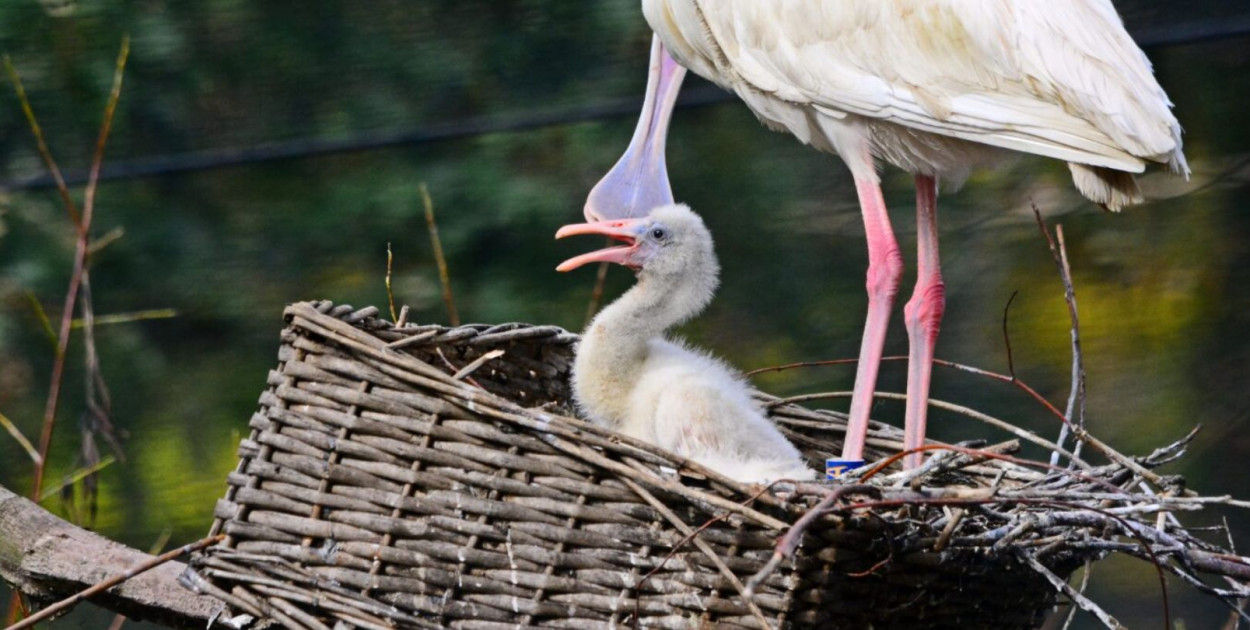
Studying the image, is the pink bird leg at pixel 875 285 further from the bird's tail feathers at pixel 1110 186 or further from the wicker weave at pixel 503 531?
the wicker weave at pixel 503 531

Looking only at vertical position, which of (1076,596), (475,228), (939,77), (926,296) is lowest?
(1076,596)

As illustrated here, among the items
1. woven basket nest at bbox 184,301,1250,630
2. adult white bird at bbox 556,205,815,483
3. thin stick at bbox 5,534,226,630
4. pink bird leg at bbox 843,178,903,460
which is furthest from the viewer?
pink bird leg at bbox 843,178,903,460

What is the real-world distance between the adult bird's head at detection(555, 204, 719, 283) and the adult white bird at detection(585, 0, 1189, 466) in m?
0.22

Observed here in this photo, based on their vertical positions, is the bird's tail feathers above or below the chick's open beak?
below

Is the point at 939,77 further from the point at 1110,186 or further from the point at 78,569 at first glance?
the point at 78,569

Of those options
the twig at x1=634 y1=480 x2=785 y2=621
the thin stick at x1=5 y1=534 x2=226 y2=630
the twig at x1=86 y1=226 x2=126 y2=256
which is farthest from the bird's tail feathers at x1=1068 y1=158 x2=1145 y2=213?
the twig at x1=86 y1=226 x2=126 y2=256

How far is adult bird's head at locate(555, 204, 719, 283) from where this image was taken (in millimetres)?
2314

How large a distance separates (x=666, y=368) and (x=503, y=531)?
0.60 m

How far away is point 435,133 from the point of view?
138 inches

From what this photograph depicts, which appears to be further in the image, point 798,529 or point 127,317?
point 127,317

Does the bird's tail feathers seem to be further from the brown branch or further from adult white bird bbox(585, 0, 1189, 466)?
the brown branch

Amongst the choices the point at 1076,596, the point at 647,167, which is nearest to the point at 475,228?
the point at 647,167

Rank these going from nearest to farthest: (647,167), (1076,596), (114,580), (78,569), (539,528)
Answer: (1076,596) → (539,528) → (114,580) → (78,569) → (647,167)

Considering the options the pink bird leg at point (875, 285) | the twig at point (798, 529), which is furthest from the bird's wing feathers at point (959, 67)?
the twig at point (798, 529)
